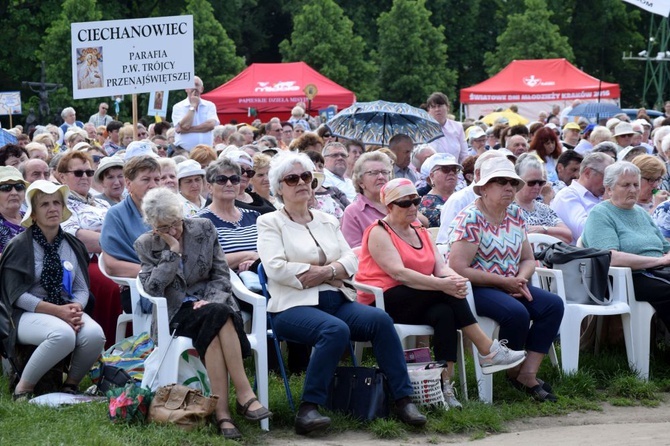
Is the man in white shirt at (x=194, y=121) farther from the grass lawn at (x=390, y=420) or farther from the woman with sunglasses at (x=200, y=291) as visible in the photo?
the woman with sunglasses at (x=200, y=291)

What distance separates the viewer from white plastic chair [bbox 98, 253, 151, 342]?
21.8 ft

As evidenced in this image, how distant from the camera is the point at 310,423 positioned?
5.87m

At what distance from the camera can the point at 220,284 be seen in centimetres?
633

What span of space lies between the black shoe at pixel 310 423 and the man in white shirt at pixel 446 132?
728 centimetres

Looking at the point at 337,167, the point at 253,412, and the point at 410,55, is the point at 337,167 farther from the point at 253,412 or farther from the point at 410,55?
the point at 410,55

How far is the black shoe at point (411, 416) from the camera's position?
6.05 m

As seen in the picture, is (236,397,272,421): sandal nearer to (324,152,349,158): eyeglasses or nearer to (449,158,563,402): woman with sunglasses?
(449,158,563,402): woman with sunglasses

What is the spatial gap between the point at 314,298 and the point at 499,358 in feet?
3.97

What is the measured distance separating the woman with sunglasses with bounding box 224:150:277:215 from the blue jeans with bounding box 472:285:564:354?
1.88 m

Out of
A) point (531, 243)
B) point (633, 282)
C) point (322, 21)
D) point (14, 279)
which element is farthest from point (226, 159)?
point (322, 21)

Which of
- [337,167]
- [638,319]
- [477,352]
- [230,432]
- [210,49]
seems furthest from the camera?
[210,49]

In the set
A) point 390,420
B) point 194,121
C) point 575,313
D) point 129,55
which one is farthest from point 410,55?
point 390,420

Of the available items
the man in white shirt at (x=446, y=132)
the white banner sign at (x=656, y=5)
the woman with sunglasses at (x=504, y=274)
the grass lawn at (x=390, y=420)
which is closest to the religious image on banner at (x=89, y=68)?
the man in white shirt at (x=446, y=132)

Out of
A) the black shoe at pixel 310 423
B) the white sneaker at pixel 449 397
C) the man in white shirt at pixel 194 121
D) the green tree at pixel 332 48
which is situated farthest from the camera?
the green tree at pixel 332 48
